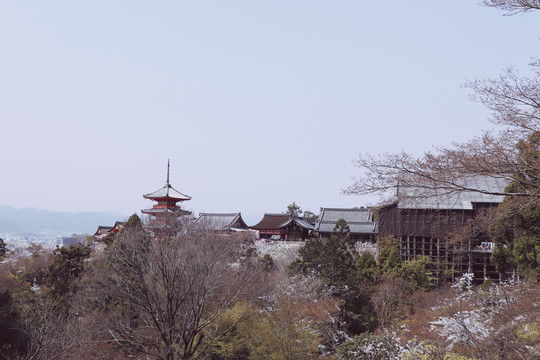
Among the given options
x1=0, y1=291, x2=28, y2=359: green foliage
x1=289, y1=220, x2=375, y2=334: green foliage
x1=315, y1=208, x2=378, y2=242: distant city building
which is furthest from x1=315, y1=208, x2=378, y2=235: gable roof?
x1=0, y1=291, x2=28, y2=359: green foliage

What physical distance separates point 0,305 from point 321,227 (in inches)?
1063

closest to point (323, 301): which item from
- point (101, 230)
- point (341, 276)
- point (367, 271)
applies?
point (341, 276)

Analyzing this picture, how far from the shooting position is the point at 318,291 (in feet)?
64.5

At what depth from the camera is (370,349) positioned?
14.2m

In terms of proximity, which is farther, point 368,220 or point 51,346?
point 368,220

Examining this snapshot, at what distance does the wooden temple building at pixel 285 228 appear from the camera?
41.7 m

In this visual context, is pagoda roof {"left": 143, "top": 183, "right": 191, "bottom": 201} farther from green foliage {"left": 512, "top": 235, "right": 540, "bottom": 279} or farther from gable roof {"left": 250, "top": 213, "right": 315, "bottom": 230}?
green foliage {"left": 512, "top": 235, "right": 540, "bottom": 279}

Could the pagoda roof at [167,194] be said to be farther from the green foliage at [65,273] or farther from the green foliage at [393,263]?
the green foliage at [393,263]

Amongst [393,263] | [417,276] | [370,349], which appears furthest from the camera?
[393,263]

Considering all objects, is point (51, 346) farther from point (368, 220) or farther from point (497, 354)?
point (368, 220)

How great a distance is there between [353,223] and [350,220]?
96 cm

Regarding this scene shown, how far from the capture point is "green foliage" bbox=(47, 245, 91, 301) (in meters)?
21.6

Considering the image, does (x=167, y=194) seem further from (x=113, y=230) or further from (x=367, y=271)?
(x=367, y=271)

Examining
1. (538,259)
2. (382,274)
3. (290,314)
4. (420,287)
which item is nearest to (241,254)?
(382,274)
